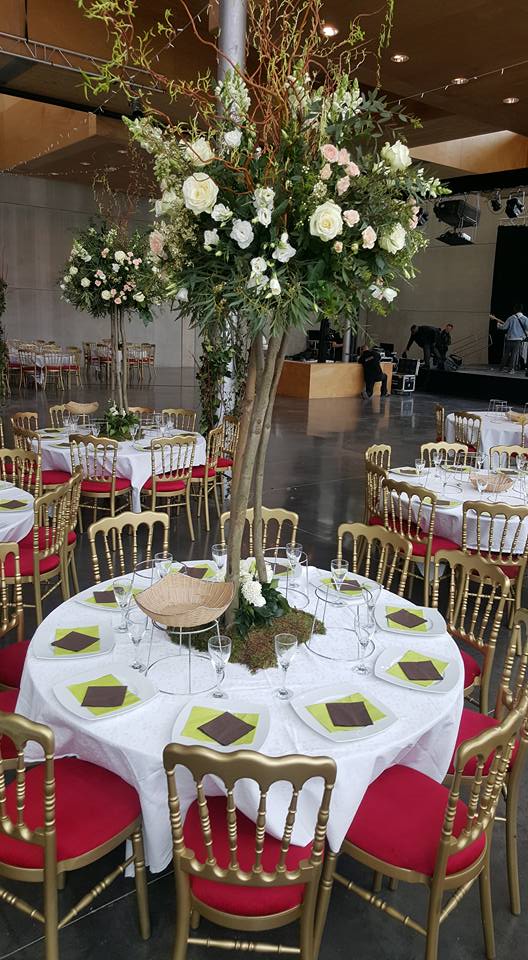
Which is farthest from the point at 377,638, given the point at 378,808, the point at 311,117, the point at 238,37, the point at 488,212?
the point at 488,212

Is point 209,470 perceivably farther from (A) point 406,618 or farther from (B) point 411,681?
(B) point 411,681

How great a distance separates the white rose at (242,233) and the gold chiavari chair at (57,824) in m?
1.41

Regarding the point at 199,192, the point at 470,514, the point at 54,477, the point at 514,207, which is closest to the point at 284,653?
the point at 199,192

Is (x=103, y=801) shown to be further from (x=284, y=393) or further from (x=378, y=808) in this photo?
(x=284, y=393)

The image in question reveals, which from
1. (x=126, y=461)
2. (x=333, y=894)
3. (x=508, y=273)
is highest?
(x=508, y=273)

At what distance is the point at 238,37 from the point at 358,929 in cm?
712

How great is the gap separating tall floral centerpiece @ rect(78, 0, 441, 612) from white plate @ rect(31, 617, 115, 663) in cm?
113

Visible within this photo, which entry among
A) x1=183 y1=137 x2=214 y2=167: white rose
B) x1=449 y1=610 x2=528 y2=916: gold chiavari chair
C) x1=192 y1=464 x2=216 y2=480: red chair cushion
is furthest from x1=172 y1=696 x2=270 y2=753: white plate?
x1=192 y1=464 x2=216 y2=480: red chair cushion

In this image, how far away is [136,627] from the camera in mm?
2445

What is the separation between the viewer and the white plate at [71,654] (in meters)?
2.33

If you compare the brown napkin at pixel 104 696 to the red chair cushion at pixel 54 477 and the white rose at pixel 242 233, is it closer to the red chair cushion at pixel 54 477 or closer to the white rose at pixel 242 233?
the white rose at pixel 242 233

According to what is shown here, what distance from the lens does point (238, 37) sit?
6.55 metres

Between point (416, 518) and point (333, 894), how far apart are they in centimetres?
279

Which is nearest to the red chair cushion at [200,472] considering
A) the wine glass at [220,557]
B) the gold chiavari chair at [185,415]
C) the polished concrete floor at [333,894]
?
the polished concrete floor at [333,894]
